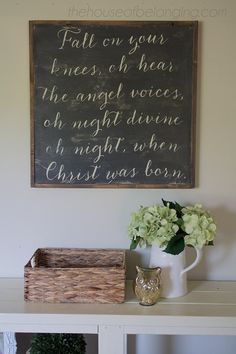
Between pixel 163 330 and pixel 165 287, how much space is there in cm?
19

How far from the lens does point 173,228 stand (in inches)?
61.1

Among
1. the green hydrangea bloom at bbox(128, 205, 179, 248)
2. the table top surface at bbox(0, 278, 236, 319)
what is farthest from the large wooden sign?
the table top surface at bbox(0, 278, 236, 319)

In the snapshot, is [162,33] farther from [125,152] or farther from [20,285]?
[20,285]

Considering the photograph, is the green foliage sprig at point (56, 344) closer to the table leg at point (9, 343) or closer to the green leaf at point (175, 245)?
the table leg at point (9, 343)

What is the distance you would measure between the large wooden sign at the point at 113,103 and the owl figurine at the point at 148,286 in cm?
40

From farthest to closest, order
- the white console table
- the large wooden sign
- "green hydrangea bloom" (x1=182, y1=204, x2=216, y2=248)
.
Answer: the large wooden sign → "green hydrangea bloom" (x1=182, y1=204, x2=216, y2=248) → the white console table

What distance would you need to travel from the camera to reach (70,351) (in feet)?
5.28

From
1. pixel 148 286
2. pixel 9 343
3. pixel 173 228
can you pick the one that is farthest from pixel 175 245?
pixel 9 343

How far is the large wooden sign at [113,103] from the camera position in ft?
5.64

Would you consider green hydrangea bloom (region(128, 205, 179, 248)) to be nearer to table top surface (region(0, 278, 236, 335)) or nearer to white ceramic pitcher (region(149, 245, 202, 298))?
white ceramic pitcher (region(149, 245, 202, 298))

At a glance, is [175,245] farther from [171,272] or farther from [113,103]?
[113,103]

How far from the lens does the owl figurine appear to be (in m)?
1.51

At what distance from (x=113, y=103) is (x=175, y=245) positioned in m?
0.64

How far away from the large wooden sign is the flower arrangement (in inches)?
8.2
